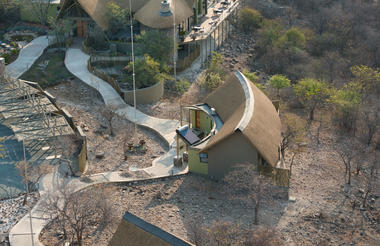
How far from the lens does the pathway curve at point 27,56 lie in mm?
53969

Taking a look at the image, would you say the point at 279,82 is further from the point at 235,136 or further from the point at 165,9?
the point at 235,136

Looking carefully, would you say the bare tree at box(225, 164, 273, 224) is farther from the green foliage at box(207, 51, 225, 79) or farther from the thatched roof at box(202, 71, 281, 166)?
the green foliage at box(207, 51, 225, 79)

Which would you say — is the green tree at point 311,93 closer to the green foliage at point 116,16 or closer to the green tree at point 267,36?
the green tree at point 267,36

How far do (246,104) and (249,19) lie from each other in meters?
34.8

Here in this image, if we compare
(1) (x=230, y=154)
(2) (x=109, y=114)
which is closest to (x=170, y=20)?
(2) (x=109, y=114)

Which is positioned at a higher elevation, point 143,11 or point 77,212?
point 143,11

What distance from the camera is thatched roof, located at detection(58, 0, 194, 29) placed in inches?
2280

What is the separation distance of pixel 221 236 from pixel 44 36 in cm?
4369

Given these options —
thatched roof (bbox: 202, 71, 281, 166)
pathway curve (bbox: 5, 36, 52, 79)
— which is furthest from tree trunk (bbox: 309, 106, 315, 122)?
pathway curve (bbox: 5, 36, 52, 79)

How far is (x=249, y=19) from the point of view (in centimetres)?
7075

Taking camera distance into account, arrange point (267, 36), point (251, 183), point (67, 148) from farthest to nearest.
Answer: point (267, 36) < point (67, 148) < point (251, 183)

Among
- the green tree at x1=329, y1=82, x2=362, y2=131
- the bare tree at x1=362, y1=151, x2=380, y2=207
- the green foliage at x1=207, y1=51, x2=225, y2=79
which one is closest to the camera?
the bare tree at x1=362, y1=151, x2=380, y2=207

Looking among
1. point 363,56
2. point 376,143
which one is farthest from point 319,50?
point 376,143

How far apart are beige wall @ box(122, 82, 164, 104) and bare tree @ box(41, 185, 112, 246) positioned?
57.4 feet
